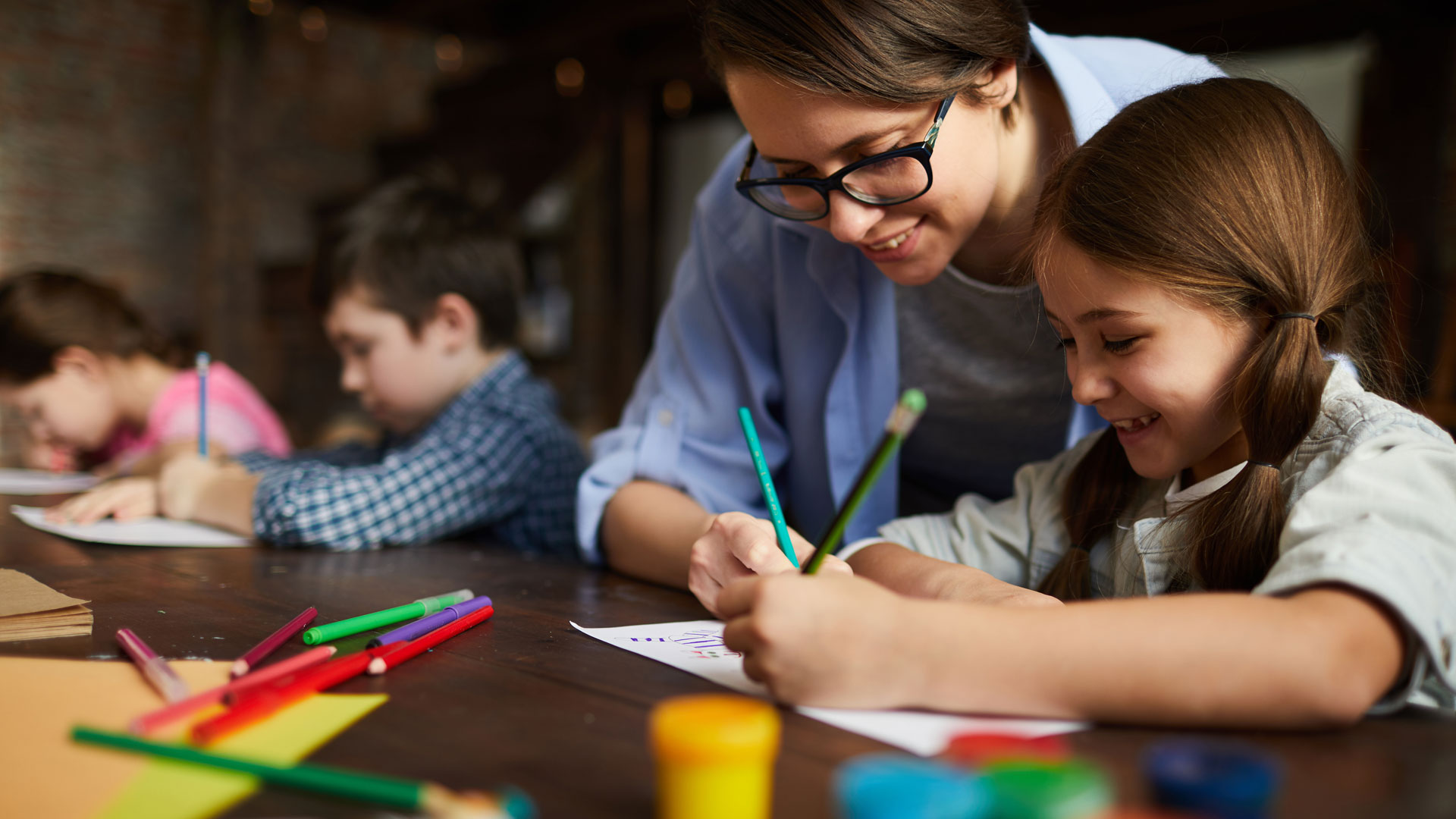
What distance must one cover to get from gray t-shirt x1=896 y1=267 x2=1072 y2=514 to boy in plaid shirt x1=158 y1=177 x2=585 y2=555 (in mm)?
610

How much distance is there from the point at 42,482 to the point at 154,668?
1.51 metres

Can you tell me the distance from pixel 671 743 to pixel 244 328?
4.86 meters

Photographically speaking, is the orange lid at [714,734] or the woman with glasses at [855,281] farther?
the woman with glasses at [855,281]

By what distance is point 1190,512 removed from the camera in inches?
34.4

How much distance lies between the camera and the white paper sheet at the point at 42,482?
182cm

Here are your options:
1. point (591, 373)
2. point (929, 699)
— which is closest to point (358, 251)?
point (929, 699)

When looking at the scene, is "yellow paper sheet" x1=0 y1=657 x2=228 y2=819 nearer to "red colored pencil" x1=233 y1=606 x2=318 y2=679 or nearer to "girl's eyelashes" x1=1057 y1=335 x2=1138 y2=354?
"red colored pencil" x1=233 y1=606 x2=318 y2=679

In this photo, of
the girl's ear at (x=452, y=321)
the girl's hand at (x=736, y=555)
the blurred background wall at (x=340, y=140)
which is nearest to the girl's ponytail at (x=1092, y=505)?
the girl's hand at (x=736, y=555)

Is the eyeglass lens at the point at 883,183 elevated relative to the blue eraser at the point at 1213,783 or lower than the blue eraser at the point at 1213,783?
elevated

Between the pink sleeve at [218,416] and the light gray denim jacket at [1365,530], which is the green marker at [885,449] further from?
the pink sleeve at [218,416]

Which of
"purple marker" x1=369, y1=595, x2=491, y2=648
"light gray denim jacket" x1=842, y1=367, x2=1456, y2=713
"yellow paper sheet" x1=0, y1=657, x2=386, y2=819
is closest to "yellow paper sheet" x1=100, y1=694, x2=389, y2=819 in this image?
"yellow paper sheet" x1=0, y1=657, x2=386, y2=819

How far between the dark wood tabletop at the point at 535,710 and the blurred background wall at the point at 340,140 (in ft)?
11.9

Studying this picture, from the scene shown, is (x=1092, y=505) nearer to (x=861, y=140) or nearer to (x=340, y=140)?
(x=861, y=140)

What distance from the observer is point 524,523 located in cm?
162
